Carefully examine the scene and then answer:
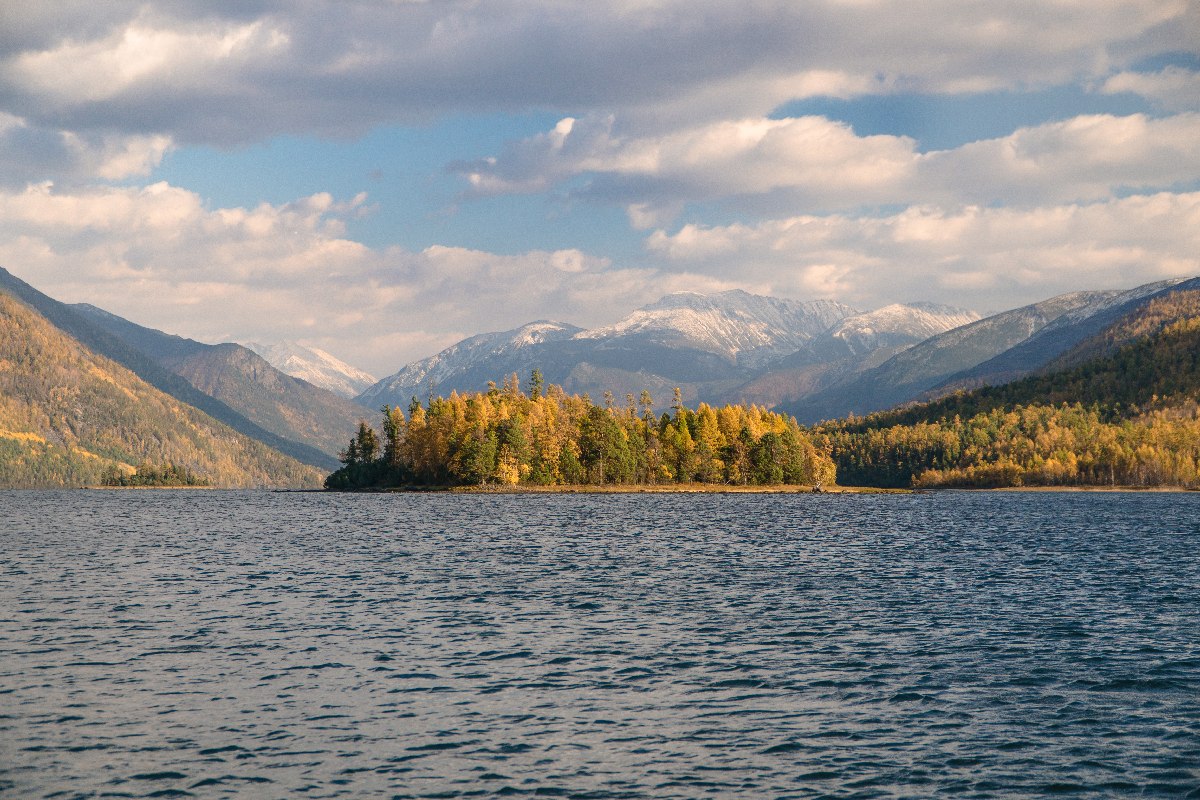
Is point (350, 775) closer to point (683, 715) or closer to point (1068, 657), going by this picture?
point (683, 715)

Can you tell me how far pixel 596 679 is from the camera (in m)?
46.6

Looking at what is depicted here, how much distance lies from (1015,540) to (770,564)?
53636mm

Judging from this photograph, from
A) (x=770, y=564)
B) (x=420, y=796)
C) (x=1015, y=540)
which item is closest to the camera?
(x=420, y=796)

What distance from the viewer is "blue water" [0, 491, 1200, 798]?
1298 inches

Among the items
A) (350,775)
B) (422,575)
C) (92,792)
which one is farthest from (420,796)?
(422,575)

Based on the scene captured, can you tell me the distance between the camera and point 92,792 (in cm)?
3080

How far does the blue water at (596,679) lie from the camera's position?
108ft

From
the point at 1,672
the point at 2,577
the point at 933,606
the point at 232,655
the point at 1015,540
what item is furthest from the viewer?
the point at 1015,540

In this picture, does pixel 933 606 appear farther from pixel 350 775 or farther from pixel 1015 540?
pixel 1015 540

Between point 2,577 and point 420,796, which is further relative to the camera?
point 2,577

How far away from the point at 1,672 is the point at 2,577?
143ft

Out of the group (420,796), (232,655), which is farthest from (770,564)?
(420,796)

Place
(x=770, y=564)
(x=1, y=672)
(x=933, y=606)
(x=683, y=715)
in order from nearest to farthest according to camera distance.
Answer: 1. (x=683, y=715)
2. (x=1, y=672)
3. (x=933, y=606)
4. (x=770, y=564)

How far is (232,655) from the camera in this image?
51.2 metres
